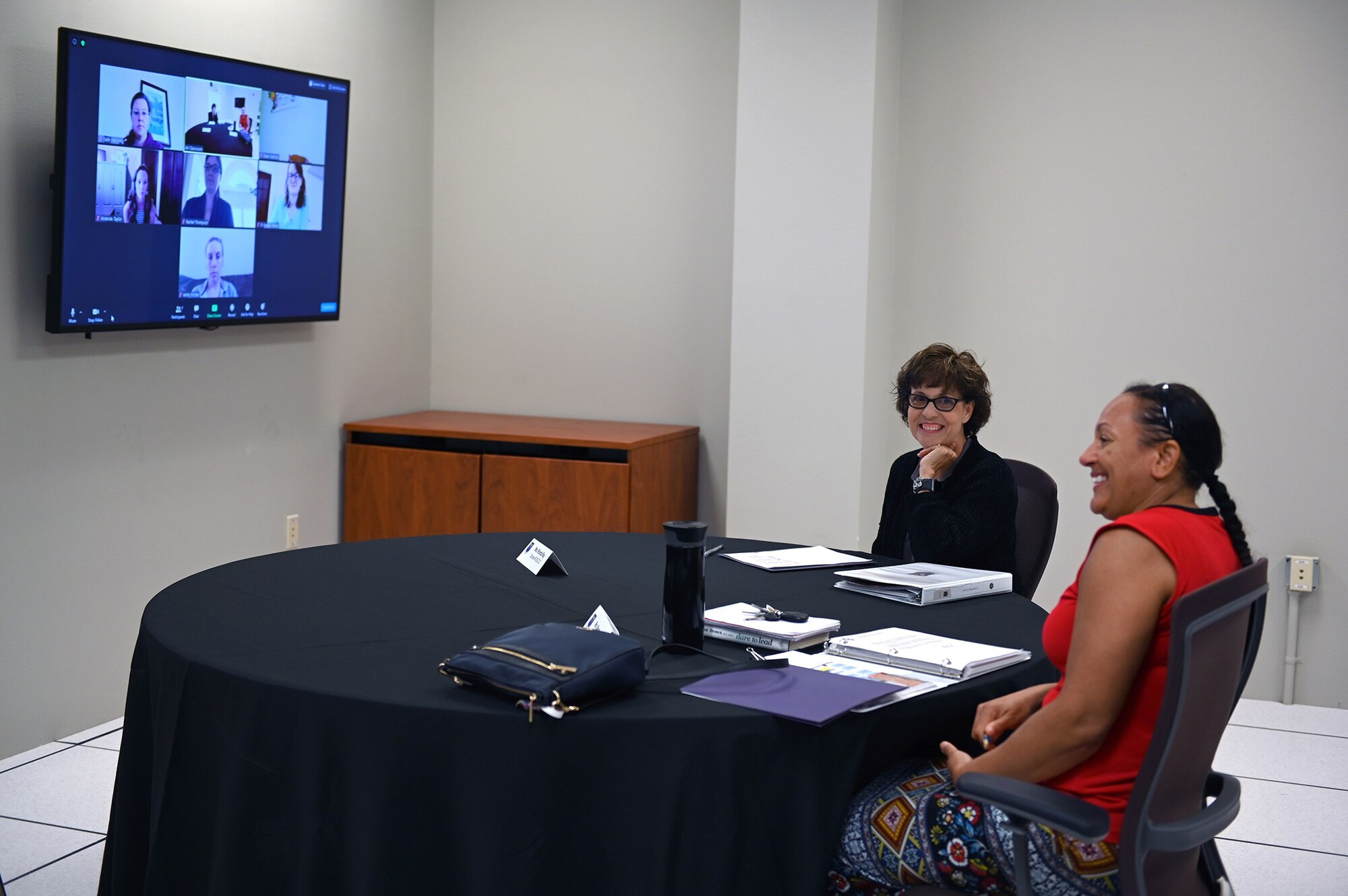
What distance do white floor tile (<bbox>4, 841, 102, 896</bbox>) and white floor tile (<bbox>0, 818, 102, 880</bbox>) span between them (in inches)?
1.4

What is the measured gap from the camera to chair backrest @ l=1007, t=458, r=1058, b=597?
3.10 m

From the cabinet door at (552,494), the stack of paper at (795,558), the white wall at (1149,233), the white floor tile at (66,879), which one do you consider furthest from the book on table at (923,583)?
the white wall at (1149,233)

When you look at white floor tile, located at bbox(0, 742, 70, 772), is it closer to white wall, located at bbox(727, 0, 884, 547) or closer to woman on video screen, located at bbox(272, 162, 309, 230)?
woman on video screen, located at bbox(272, 162, 309, 230)

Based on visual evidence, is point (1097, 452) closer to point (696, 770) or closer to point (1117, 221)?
point (696, 770)

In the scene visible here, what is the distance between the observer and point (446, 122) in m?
5.43

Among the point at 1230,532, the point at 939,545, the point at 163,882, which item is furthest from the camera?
the point at 939,545

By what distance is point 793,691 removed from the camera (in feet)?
6.14

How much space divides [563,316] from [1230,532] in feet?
12.7

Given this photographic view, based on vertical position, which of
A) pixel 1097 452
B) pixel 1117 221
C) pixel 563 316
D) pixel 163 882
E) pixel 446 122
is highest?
pixel 446 122

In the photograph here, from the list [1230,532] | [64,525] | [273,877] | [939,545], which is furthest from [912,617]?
[64,525]

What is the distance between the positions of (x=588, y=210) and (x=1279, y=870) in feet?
11.7

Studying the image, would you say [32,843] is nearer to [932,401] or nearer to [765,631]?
[765,631]

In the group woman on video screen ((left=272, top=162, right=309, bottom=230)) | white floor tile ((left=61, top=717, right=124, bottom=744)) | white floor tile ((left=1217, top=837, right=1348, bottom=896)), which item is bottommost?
white floor tile ((left=1217, top=837, right=1348, bottom=896))

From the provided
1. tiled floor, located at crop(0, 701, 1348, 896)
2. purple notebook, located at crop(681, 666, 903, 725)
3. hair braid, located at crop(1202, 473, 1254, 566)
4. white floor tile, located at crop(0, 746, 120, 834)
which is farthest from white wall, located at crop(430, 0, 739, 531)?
hair braid, located at crop(1202, 473, 1254, 566)
